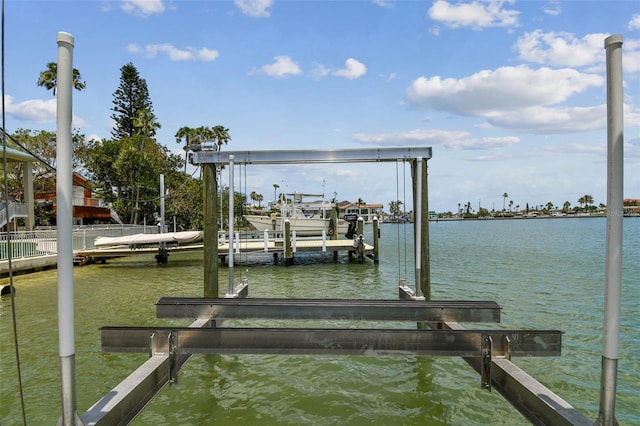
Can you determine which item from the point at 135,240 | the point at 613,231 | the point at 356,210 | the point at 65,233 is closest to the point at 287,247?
the point at 135,240

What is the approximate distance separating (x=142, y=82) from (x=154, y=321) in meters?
49.3

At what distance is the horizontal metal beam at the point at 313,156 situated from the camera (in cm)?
738

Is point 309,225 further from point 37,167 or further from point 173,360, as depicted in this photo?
point 173,360

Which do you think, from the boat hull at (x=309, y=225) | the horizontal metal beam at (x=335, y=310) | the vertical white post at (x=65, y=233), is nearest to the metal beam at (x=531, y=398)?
the horizontal metal beam at (x=335, y=310)

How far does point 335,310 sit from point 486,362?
199cm

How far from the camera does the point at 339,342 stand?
399 cm

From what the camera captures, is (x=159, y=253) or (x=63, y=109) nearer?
(x=63, y=109)

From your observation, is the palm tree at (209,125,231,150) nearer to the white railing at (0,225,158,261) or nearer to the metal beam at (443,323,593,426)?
the white railing at (0,225,158,261)

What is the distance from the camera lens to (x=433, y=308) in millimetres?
5312

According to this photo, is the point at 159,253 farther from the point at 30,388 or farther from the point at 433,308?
the point at 433,308

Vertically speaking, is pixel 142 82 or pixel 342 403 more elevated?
pixel 142 82

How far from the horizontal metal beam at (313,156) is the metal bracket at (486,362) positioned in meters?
4.00

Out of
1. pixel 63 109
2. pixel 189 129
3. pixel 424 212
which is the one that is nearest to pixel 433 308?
pixel 424 212

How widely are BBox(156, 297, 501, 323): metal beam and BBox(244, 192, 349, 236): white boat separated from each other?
2422cm
